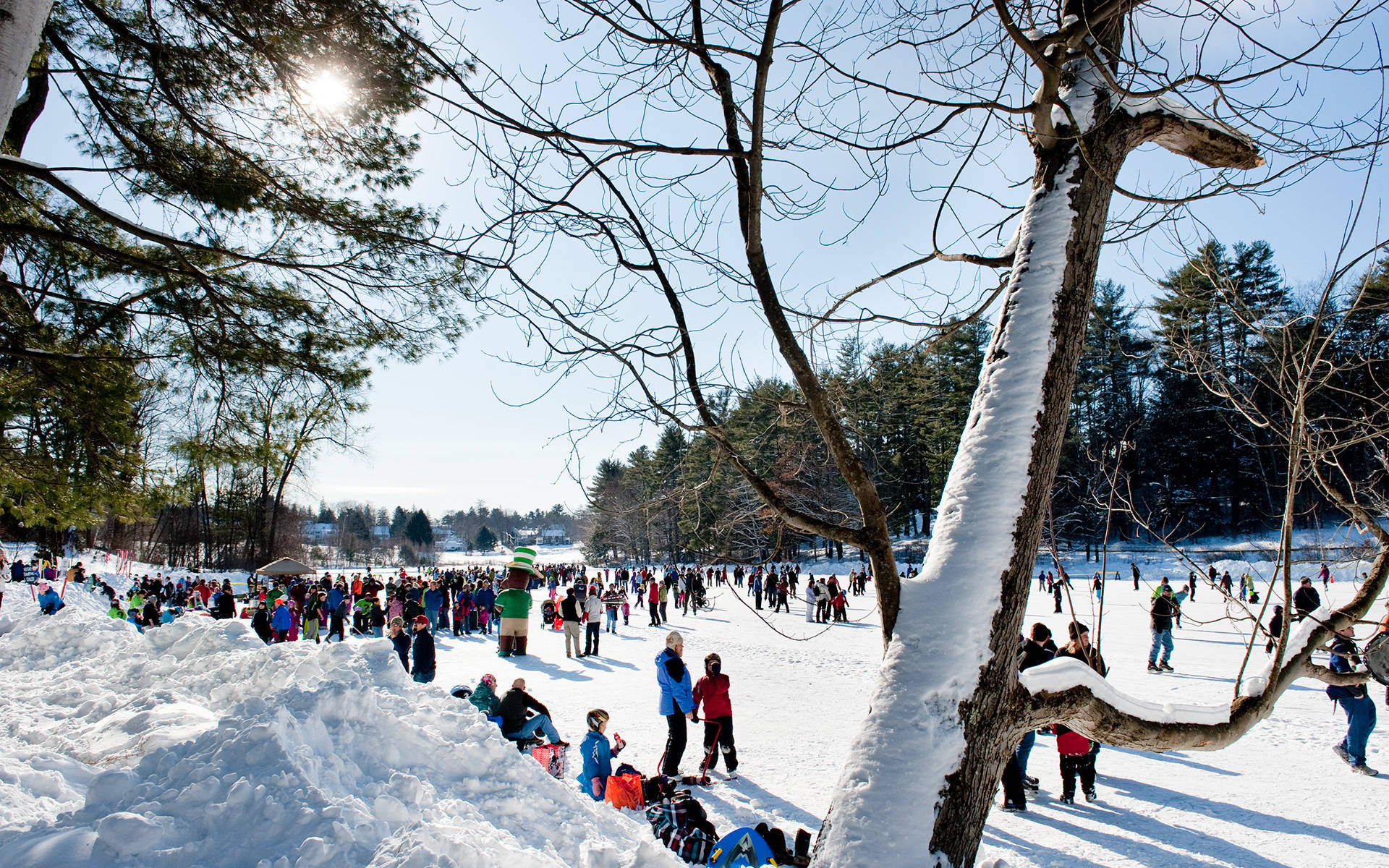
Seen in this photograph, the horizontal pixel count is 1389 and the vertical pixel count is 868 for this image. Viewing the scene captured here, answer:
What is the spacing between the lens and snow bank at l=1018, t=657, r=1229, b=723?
91.4 inches

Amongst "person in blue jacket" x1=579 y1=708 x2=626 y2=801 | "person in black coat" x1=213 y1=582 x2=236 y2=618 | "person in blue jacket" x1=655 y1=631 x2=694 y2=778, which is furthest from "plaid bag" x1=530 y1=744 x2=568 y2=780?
"person in black coat" x1=213 y1=582 x2=236 y2=618

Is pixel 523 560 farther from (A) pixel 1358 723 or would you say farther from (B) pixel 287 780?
(A) pixel 1358 723

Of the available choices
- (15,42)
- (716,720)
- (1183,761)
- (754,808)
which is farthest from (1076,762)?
(15,42)

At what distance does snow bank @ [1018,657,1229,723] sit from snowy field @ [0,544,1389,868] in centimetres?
41

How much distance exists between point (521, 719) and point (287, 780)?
326cm

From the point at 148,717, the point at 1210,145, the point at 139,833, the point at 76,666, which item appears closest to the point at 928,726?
the point at 1210,145

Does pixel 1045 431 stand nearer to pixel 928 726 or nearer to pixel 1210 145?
pixel 928 726

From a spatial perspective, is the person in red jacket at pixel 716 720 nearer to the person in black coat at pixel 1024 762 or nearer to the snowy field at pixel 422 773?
the snowy field at pixel 422 773

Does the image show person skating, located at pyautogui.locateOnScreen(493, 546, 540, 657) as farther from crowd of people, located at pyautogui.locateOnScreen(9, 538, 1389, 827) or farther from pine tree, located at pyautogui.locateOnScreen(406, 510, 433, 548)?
pine tree, located at pyautogui.locateOnScreen(406, 510, 433, 548)

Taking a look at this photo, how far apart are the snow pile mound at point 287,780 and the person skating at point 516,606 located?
17.9ft

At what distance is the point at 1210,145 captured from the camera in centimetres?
277

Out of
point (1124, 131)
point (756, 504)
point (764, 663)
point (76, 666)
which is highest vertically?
point (1124, 131)

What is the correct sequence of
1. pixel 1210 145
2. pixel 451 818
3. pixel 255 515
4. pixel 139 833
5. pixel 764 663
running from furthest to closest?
pixel 255 515
pixel 764 663
pixel 451 818
pixel 139 833
pixel 1210 145

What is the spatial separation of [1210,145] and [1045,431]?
1.48m
